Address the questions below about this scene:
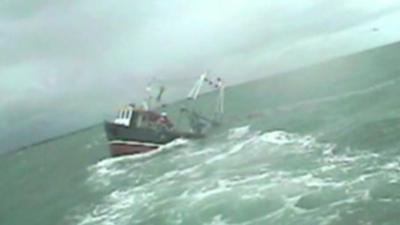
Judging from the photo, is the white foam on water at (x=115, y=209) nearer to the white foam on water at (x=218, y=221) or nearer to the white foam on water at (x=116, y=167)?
the white foam on water at (x=218, y=221)

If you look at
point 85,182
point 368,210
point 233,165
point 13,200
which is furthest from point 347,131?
point 13,200

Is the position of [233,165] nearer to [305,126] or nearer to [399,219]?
[305,126]

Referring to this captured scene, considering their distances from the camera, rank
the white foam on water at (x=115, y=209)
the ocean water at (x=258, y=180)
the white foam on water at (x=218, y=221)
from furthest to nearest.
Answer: the white foam on water at (x=115, y=209)
the white foam on water at (x=218, y=221)
the ocean water at (x=258, y=180)

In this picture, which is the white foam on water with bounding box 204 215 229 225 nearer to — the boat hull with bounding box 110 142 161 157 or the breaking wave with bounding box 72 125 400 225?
the breaking wave with bounding box 72 125 400 225

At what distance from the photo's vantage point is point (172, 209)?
35406mm

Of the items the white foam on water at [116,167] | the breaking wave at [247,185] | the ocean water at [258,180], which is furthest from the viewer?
the white foam on water at [116,167]

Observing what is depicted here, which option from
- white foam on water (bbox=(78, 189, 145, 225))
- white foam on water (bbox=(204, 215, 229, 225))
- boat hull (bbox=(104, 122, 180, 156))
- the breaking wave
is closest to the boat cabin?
boat hull (bbox=(104, 122, 180, 156))

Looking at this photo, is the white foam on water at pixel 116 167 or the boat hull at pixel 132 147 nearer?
the white foam on water at pixel 116 167

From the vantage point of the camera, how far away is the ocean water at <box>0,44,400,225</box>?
2939 cm

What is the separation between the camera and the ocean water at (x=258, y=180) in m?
29.4

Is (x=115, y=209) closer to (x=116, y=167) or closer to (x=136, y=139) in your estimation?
(x=116, y=167)

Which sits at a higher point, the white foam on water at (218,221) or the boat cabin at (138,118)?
the boat cabin at (138,118)

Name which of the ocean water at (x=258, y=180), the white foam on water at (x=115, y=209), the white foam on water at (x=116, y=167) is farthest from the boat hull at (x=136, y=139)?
the white foam on water at (x=115, y=209)

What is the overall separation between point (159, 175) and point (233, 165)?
7924mm
